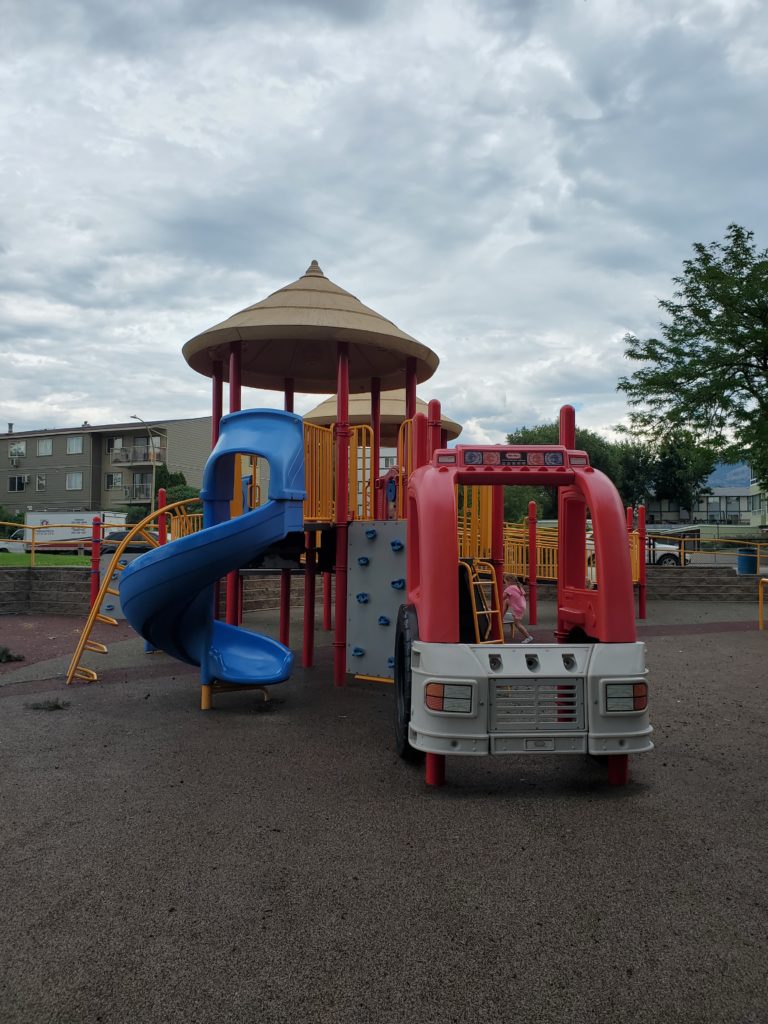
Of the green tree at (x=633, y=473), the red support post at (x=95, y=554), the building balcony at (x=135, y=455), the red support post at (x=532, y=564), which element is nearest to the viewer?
the red support post at (x=95, y=554)

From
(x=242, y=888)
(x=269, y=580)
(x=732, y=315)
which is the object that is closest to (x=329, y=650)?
(x=269, y=580)

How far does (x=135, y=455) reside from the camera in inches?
1984

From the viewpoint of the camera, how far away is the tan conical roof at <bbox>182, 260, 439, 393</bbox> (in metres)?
9.19

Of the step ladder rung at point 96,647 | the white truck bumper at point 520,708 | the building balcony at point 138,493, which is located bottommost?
the step ladder rung at point 96,647

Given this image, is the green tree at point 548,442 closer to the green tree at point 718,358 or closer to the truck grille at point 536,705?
the green tree at point 718,358

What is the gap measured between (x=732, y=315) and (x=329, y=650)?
→ 14569 millimetres

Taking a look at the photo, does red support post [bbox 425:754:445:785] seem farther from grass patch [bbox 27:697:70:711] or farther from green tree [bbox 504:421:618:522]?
green tree [bbox 504:421:618:522]

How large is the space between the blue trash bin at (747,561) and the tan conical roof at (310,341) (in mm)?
14187

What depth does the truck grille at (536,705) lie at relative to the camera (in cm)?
475

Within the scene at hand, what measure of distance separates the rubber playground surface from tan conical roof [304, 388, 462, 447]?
1101 centimetres

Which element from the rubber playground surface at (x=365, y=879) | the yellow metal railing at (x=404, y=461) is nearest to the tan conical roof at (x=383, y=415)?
the yellow metal railing at (x=404, y=461)

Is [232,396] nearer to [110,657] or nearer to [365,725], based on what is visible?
[110,657]

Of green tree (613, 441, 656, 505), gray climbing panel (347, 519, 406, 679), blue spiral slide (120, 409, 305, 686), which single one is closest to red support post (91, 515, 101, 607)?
blue spiral slide (120, 409, 305, 686)

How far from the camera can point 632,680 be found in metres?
4.80
